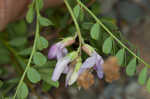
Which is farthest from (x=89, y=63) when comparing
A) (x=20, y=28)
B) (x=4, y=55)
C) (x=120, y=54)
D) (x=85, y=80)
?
(x=20, y=28)

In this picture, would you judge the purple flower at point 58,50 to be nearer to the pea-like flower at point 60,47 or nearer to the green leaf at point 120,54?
the pea-like flower at point 60,47

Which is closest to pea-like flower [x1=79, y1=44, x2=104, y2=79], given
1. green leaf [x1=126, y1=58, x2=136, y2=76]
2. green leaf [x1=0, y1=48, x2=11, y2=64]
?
green leaf [x1=126, y1=58, x2=136, y2=76]

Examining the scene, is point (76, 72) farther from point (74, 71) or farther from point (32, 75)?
point (32, 75)

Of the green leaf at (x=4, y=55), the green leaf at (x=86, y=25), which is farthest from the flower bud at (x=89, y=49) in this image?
the green leaf at (x=4, y=55)

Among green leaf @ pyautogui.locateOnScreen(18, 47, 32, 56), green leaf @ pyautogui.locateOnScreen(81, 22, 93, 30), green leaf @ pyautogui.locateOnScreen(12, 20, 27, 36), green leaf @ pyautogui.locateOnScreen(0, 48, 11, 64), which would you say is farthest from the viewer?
green leaf @ pyautogui.locateOnScreen(12, 20, 27, 36)

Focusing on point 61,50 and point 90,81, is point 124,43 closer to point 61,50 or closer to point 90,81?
point 61,50

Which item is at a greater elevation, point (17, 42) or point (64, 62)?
point (64, 62)

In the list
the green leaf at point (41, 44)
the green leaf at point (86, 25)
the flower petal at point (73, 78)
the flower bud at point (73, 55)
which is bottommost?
the flower petal at point (73, 78)

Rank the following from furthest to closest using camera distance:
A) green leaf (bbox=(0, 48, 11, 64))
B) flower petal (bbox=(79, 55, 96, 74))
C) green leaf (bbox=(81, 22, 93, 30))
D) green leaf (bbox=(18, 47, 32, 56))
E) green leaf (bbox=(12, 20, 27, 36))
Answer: green leaf (bbox=(12, 20, 27, 36)) < green leaf (bbox=(0, 48, 11, 64)) < green leaf (bbox=(18, 47, 32, 56)) < green leaf (bbox=(81, 22, 93, 30)) < flower petal (bbox=(79, 55, 96, 74))

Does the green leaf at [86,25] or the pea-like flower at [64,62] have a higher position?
the green leaf at [86,25]

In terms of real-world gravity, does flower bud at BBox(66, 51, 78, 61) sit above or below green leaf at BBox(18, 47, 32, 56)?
above

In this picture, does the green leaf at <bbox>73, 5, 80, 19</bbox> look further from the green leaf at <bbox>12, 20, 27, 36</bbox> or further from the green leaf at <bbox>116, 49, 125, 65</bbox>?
the green leaf at <bbox>12, 20, 27, 36</bbox>

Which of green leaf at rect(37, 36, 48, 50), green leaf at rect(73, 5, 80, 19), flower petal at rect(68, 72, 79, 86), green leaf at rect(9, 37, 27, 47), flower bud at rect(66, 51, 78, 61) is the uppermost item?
green leaf at rect(73, 5, 80, 19)
